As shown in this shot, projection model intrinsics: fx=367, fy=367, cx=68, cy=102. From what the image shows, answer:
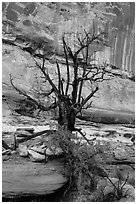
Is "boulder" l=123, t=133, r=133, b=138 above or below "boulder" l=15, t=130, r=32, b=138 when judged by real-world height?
below

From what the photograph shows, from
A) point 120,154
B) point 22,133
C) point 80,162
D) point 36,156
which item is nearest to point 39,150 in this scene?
point 36,156

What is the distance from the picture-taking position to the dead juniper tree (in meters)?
5.12

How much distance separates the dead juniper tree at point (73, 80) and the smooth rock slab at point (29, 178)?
2.20 ft

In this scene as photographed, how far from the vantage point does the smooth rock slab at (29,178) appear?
445 centimetres

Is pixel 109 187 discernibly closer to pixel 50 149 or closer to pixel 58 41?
pixel 50 149

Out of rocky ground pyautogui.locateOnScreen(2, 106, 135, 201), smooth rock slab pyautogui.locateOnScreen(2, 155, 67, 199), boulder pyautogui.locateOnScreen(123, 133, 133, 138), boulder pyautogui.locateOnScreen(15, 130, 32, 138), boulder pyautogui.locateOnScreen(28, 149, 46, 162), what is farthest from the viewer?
boulder pyautogui.locateOnScreen(123, 133, 133, 138)

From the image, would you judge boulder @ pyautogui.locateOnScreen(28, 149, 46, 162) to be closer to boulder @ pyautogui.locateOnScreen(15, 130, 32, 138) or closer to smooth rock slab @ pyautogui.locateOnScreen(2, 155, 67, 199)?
smooth rock slab @ pyautogui.locateOnScreen(2, 155, 67, 199)

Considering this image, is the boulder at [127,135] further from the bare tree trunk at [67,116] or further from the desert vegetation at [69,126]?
the bare tree trunk at [67,116]

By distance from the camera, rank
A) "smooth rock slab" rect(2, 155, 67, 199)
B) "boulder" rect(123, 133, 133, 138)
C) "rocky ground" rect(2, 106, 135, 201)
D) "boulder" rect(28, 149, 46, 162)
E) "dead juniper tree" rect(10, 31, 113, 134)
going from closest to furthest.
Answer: "smooth rock slab" rect(2, 155, 67, 199) → "rocky ground" rect(2, 106, 135, 201) → "boulder" rect(28, 149, 46, 162) → "dead juniper tree" rect(10, 31, 113, 134) → "boulder" rect(123, 133, 133, 138)

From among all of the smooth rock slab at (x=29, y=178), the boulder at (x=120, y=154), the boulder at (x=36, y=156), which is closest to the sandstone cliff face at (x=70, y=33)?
the boulder at (x=120, y=154)

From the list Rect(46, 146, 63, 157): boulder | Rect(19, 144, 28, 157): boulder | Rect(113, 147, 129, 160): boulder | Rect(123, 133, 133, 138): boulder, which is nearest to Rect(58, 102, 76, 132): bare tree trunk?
Rect(46, 146, 63, 157): boulder

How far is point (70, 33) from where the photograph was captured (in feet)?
18.1

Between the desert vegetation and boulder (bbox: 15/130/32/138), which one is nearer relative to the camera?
the desert vegetation

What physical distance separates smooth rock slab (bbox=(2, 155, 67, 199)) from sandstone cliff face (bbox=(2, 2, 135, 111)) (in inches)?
47.7
